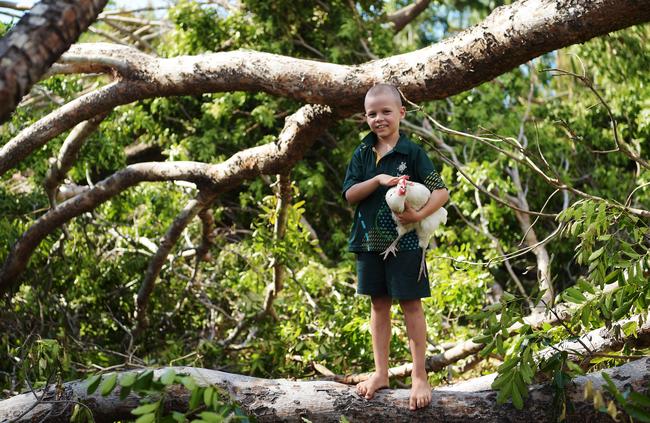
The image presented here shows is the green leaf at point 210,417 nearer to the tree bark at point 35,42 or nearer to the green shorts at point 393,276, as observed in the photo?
the tree bark at point 35,42

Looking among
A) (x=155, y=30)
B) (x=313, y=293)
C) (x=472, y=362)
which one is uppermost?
(x=155, y=30)

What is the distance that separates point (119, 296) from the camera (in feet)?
22.4

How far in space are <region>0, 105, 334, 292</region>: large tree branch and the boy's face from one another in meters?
0.99

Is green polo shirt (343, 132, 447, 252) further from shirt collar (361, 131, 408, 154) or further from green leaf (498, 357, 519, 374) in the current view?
green leaf (498, 357, 519, 374)

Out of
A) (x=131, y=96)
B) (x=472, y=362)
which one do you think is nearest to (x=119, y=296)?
(x=131, y=96)

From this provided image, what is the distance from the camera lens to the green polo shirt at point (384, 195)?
336cm

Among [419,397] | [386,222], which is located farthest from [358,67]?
[419,397]

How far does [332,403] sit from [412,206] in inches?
32.2

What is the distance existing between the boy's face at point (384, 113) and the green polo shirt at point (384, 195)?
0.08 m

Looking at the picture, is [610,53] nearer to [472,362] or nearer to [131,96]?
[472,362]

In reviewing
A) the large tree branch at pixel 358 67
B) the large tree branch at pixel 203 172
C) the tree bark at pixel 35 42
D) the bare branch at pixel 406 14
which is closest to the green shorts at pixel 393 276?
the large tree branch at pixel 358 67


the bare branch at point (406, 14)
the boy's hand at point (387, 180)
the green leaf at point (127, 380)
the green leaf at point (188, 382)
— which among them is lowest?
the green leaf at point (188, 382)

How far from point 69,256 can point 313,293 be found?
2028 millimetres

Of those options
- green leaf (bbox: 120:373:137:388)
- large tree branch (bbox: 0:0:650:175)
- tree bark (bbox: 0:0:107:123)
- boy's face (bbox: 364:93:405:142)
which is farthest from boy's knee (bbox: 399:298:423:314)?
tree bark (bbox: 0:0:107:123)
